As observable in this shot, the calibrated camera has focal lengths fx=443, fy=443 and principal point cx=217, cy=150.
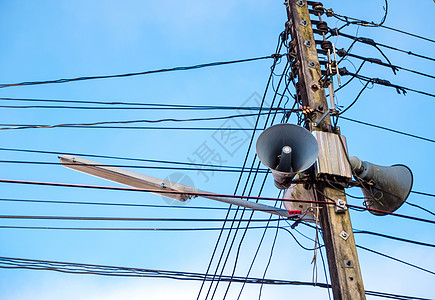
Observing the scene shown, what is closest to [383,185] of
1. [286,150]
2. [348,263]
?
[348,263]

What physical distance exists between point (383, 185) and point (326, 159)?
3.08ft

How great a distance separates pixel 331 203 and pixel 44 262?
3624 millimetres

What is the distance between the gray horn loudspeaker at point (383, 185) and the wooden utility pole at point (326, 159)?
0.41 m

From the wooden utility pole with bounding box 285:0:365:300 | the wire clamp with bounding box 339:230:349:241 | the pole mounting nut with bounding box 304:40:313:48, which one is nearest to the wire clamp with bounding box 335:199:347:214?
the wooden utility pole with bounding box 285:0:365:300

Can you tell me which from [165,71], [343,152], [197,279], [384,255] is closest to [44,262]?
[197,279]

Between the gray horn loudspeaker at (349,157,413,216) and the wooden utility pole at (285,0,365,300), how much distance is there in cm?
41

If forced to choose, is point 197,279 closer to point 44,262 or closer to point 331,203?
point 44,262

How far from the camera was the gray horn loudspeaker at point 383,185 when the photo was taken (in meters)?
5.38

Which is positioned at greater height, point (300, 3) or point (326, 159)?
point (300, 3)

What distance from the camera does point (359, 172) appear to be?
17.6 feet

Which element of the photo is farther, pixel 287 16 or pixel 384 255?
pixel 287 16

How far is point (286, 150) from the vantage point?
4.68m

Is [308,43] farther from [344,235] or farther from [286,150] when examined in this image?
[344,235]

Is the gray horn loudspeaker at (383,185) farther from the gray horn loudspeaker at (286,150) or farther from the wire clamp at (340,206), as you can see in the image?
the gray horn loudspeaker at (286,150)
